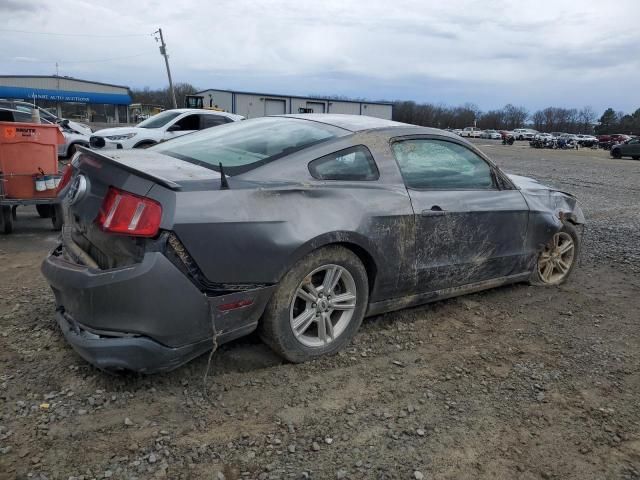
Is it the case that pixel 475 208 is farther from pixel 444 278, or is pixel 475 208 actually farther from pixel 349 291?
pixel 349 291

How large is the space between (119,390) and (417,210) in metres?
2.17

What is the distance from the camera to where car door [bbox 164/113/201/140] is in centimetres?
1335

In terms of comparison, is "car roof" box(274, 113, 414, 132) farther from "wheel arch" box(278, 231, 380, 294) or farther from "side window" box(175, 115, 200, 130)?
"side window" box(175, 115, 200, 130)

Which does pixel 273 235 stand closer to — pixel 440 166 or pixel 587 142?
pixel 440 166

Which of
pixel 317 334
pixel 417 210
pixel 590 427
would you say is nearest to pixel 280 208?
pixel 317 334

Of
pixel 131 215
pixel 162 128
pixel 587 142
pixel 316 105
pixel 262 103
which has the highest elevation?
pixel 316 105

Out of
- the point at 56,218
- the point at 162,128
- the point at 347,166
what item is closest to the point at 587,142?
the point at 162,128

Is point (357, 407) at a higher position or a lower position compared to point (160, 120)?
lower

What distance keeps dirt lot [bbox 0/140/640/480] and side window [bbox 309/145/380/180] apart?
1.15 metres

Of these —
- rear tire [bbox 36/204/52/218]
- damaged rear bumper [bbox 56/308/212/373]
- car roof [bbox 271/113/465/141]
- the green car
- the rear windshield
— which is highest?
car roof [bbox 271/113/465/141]

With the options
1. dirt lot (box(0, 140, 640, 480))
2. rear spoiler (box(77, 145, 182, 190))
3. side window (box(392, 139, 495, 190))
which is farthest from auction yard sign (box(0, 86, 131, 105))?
dirt lot (box(0, 140, 640, 480))

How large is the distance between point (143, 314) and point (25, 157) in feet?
15.6

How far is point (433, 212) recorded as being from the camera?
3.63 meters

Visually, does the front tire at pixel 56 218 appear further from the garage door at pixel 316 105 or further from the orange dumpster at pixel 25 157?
the garage door at pixel 316 105
